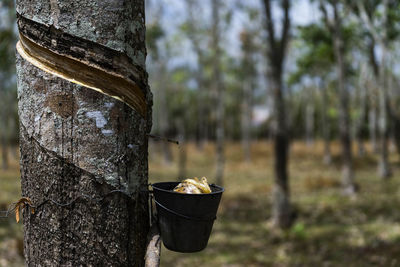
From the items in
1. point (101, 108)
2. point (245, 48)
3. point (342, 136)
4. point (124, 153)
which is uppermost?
point (245, 48)

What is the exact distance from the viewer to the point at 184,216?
1.48m

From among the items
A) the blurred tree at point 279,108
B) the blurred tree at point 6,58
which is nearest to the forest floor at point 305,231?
the blurred tree at point 279,108

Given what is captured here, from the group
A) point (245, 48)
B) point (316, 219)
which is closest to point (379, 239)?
point (316, 219)

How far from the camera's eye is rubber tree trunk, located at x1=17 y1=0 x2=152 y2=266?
126cm

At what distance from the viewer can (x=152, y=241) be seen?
1.42 m

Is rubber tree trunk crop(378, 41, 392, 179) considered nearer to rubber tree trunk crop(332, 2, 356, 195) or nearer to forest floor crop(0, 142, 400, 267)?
forest floor crop(0, 142, 400, 267)

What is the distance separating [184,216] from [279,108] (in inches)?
274

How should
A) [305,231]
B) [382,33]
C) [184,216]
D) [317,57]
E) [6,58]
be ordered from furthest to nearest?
[317,57]
[382,33]
[6,58]
[305,231]
[184,216]

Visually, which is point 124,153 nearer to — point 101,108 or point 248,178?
point 101,108

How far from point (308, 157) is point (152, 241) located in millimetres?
25428

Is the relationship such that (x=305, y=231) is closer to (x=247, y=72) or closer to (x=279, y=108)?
(x=279, y=108)

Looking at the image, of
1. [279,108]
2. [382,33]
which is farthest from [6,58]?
[382,33]

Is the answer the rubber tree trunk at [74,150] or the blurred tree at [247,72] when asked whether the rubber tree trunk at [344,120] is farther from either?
the blurred tree at [247,72]

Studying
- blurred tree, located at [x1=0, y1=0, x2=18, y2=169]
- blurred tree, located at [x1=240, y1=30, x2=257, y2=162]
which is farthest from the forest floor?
blurred tree, located at [x1=240, y1=30, x2=257, y2=162]
